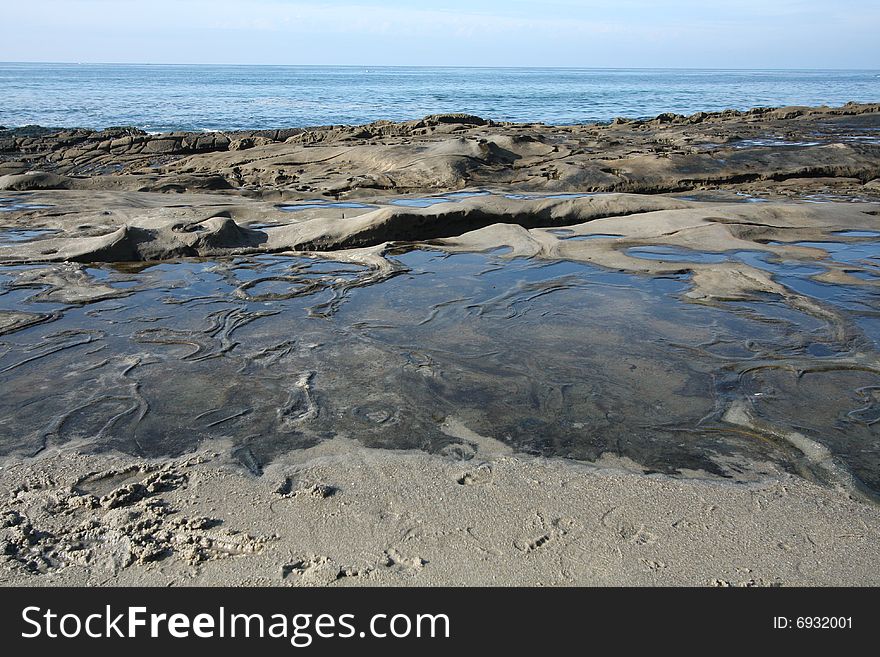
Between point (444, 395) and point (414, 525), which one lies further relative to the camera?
point (444, 395)

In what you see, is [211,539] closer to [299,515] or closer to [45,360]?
[299,515]

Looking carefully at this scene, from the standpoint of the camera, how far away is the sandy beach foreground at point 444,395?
255 cm

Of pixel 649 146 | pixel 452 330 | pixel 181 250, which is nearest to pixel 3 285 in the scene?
pixel 181 250

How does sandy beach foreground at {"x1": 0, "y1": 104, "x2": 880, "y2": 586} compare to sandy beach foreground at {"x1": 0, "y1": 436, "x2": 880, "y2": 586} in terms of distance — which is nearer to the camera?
sandy beach foreground at {"x1": 0, "y1": 436, "x2": 880, "y2": 586}

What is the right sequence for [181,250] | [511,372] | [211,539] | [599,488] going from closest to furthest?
[211,539] → [599,488] → [511,372] → [181,250]

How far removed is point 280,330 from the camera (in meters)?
4.90

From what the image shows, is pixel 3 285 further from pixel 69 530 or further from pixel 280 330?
pixel 69 530

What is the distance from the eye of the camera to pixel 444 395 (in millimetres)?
3930

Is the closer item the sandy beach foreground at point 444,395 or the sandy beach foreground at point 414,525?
the sandy beach foreground at point 414,525

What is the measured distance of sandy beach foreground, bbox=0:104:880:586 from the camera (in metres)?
2.55

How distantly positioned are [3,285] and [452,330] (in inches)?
146

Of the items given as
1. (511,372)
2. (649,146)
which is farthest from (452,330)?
(649,146)
